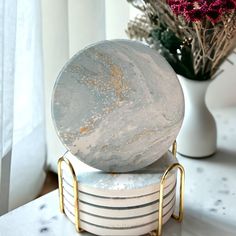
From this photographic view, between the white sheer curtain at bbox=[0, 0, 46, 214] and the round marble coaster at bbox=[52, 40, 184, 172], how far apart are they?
25 centimetres

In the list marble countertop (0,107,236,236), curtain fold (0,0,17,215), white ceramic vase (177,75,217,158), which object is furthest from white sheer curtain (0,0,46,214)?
white ceramic vase (177,75,217,158)

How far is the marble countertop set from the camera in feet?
2.55

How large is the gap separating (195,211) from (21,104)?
17.9 inches

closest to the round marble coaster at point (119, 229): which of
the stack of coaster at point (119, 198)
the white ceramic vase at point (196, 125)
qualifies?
the stack of coaster at point (119, 198)

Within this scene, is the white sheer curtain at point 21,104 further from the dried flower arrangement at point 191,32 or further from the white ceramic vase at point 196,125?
the white ceramic vase at point 196,125

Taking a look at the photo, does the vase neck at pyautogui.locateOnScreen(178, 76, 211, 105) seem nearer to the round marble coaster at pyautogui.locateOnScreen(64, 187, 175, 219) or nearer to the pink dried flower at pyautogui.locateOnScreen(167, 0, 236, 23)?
the pink dried flower at pyautogui.locateOnScreen(167, 0, 236, 23)

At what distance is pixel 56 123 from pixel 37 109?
39 centimetres

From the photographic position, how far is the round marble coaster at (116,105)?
72 centimetres

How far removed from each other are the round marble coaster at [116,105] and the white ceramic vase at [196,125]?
0.23 metres

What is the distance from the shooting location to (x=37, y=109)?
3.64ft

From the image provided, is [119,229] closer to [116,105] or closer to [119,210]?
[119,210]

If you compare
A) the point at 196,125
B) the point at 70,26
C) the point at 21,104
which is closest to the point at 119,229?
the point at 196,125

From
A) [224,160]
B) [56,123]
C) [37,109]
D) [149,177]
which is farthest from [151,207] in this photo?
[37,109]

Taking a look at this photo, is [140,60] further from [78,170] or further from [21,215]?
[21,215]
